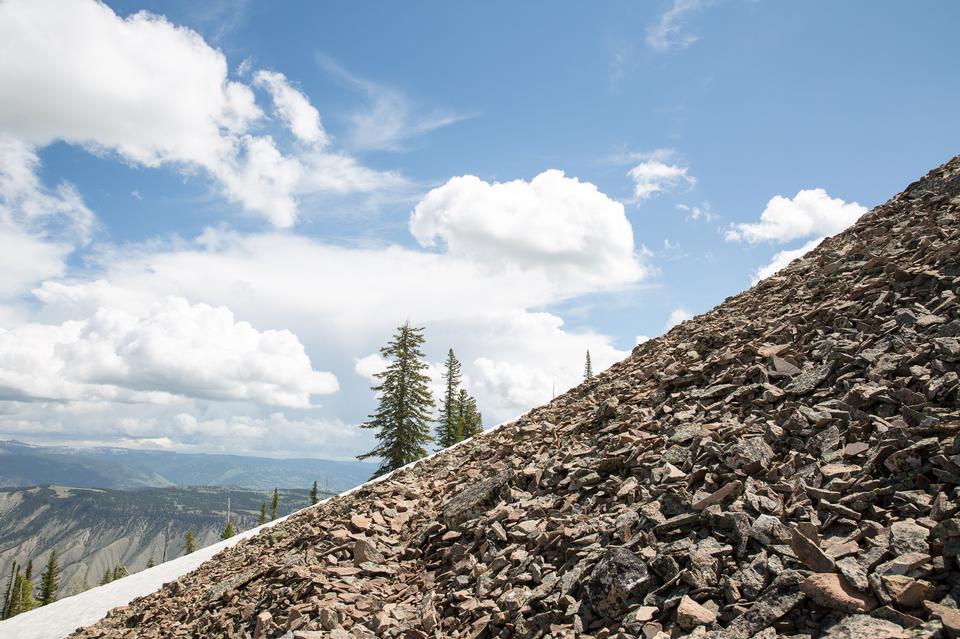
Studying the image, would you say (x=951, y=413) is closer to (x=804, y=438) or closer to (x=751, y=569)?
(x=804, y=438)

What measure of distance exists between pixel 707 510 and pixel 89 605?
21336mm

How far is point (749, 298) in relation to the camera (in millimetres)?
19328

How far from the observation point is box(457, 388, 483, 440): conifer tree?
51938 mm

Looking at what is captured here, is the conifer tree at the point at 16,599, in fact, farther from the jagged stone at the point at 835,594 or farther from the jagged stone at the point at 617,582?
the jagged stone at the point at 835,594

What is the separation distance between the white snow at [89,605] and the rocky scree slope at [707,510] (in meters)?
2.29

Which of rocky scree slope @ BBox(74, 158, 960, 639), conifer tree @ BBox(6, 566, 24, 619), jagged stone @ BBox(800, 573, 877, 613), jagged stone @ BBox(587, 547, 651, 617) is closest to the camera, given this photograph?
jagged stone @ BBox(800, 573, 877, 613)

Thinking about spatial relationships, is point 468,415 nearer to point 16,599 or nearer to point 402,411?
point 402,411

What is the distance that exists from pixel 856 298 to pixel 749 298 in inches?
225

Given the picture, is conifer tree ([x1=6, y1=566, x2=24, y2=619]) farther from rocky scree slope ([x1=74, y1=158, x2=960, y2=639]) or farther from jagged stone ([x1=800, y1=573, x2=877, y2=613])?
jagged stone ([x1=800, y1=573, x2=877, y2=613])

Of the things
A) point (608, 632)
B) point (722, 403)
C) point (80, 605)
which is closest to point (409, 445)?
point (80, 605)

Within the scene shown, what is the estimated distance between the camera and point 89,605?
60.1ft

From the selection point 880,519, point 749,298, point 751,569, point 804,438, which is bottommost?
point 751,569

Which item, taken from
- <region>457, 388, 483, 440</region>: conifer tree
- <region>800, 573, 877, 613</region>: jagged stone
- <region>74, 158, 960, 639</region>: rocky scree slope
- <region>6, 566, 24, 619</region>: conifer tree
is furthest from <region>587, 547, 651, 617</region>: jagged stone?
<region>6, 566, 24, 619</region>: conifer tree

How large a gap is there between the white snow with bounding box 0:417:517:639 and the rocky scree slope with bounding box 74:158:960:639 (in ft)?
7.51
